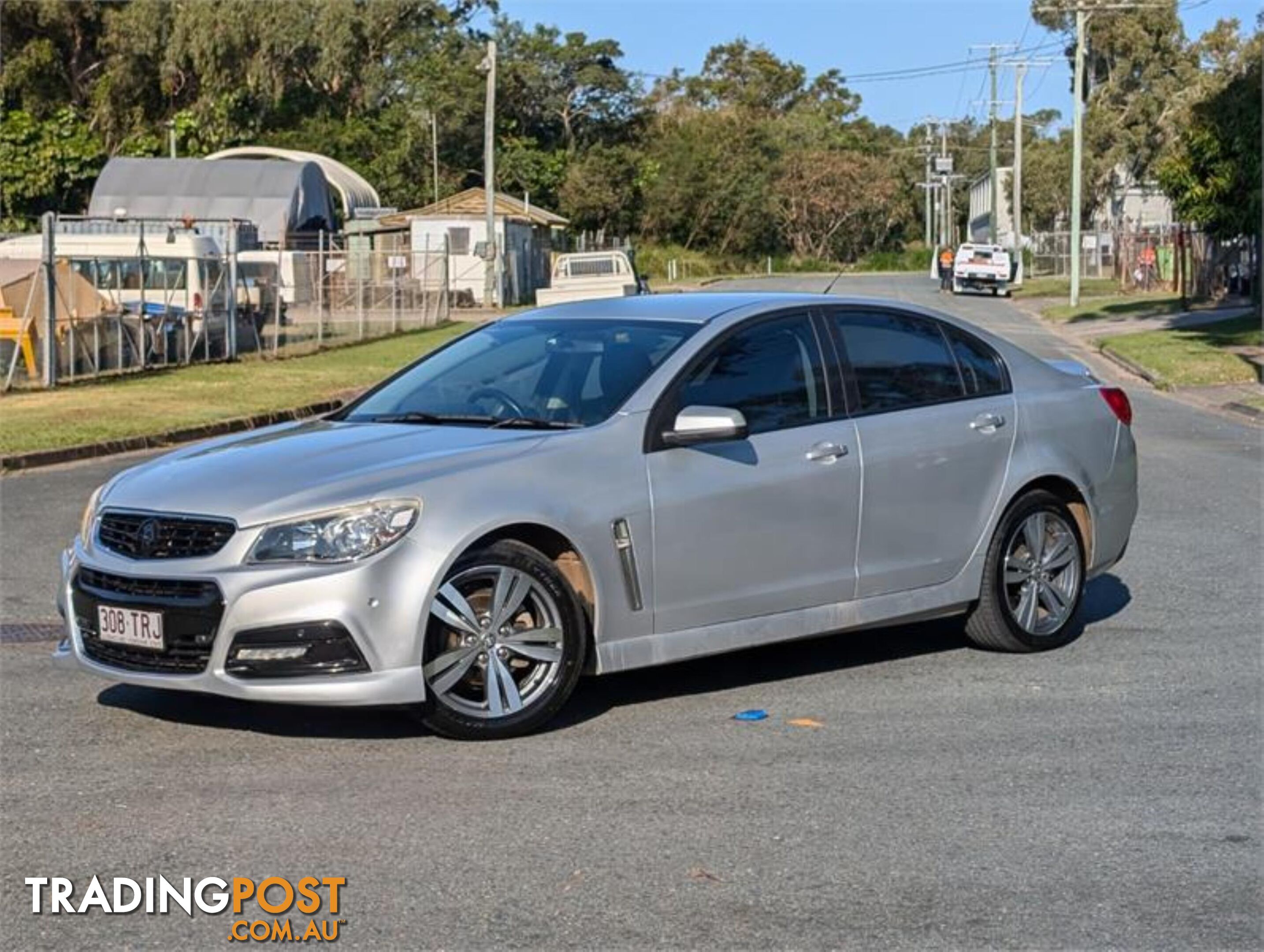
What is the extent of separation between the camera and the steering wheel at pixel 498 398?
7.43m

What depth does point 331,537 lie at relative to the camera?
6414mm

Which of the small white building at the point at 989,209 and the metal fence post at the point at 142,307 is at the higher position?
the small white building at the point at 989,209

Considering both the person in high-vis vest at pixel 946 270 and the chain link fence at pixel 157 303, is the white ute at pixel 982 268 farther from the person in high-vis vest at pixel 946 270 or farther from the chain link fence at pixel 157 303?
the chain link fence at pixel 157 303

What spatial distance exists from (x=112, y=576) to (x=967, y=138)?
136209 mm

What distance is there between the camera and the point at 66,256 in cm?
2573

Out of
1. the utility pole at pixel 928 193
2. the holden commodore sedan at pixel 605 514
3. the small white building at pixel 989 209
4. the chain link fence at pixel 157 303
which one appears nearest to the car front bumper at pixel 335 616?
the holden commodore sedan at pixel 605 514

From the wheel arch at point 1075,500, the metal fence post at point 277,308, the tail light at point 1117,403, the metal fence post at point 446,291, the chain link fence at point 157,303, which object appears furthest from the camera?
the metal fence post at point 446,291

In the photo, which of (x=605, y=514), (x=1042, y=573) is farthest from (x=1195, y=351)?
(x=605, y=514)

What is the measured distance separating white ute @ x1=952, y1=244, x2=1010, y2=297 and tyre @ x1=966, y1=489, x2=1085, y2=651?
170ft

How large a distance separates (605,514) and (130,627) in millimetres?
1786

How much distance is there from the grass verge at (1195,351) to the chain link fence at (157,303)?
49.6ft

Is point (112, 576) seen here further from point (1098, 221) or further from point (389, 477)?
point (1098, 221)

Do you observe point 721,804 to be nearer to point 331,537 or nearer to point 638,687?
point 331,537

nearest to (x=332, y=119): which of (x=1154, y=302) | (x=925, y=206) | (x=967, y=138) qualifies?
(x=1154, y=302)
